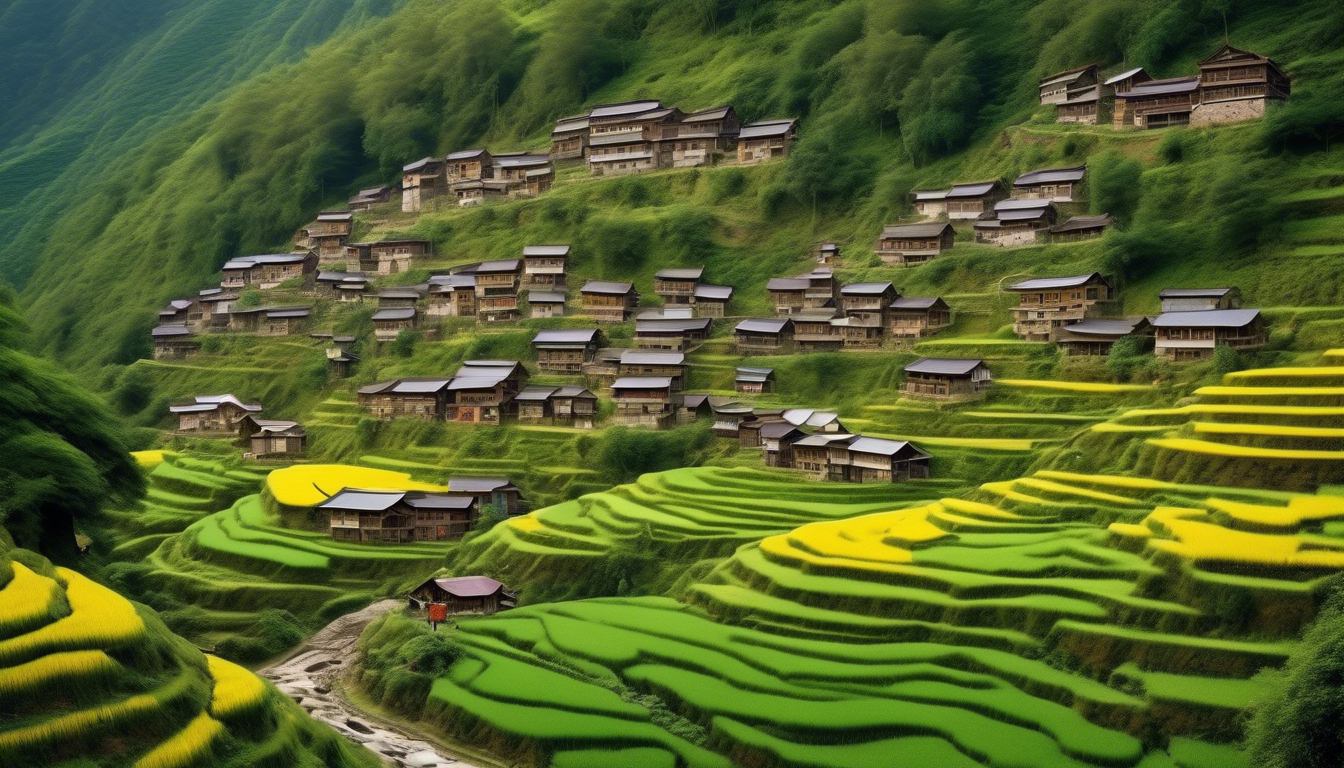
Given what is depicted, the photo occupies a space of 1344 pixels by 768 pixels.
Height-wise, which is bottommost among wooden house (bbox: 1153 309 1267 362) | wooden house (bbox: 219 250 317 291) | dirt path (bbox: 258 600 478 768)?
dirt path (bbox: 258 600 478 768)

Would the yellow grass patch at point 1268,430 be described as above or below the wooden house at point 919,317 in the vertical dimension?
below

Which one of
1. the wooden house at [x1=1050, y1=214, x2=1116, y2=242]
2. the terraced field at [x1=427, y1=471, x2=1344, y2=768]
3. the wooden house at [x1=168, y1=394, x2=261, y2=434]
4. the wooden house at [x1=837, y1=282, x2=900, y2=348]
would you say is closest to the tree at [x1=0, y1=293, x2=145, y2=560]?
the terraced field at [x1=427, y1=471, x2=1344, y2=768]

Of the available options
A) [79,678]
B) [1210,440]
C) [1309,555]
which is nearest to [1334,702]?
[1309,555]

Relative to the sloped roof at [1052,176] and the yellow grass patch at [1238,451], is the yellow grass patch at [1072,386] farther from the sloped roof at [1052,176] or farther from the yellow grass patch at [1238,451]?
the sloped roof at [1052,176]

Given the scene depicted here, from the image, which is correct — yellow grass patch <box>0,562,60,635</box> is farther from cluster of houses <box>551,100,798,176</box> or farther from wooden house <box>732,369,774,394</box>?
cluster of houses <box>551,100,798,176</box>

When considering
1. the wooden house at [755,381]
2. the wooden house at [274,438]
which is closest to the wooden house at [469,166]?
the wooden house at [274,438]

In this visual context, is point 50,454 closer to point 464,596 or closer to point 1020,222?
point 464,596

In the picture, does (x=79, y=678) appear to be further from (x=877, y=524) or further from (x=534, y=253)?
(x=534, y=253)
